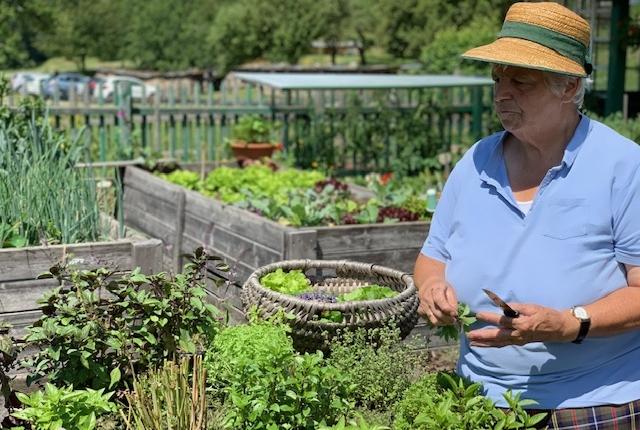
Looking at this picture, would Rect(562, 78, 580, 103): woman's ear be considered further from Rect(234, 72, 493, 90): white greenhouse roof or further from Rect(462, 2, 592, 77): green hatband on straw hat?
Rect(234, 72, 493, 90): white greenhouse roof

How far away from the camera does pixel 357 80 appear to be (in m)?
11.4

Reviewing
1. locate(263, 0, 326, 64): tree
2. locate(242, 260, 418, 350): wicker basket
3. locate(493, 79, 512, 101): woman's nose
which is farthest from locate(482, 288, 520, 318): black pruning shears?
locate(263, 0, 326, 64): tree

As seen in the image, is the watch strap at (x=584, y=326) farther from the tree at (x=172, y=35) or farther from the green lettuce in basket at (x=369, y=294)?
the tree at (x=172, y=35)

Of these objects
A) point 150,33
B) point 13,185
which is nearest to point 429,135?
point 13,185

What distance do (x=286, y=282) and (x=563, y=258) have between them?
1873mm

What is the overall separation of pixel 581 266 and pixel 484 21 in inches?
1407

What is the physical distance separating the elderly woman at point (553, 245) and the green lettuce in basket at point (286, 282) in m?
1.52

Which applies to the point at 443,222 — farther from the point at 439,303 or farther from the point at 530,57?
the point at 530,57

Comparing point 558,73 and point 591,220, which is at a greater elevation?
point 558,73

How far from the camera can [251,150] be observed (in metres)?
9.77

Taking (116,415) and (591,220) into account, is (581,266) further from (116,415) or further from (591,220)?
(116,415)

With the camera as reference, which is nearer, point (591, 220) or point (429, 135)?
point (591, 220)

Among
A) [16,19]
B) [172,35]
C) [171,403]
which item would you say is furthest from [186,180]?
[172,35]

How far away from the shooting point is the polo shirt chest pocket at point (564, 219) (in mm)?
2369
